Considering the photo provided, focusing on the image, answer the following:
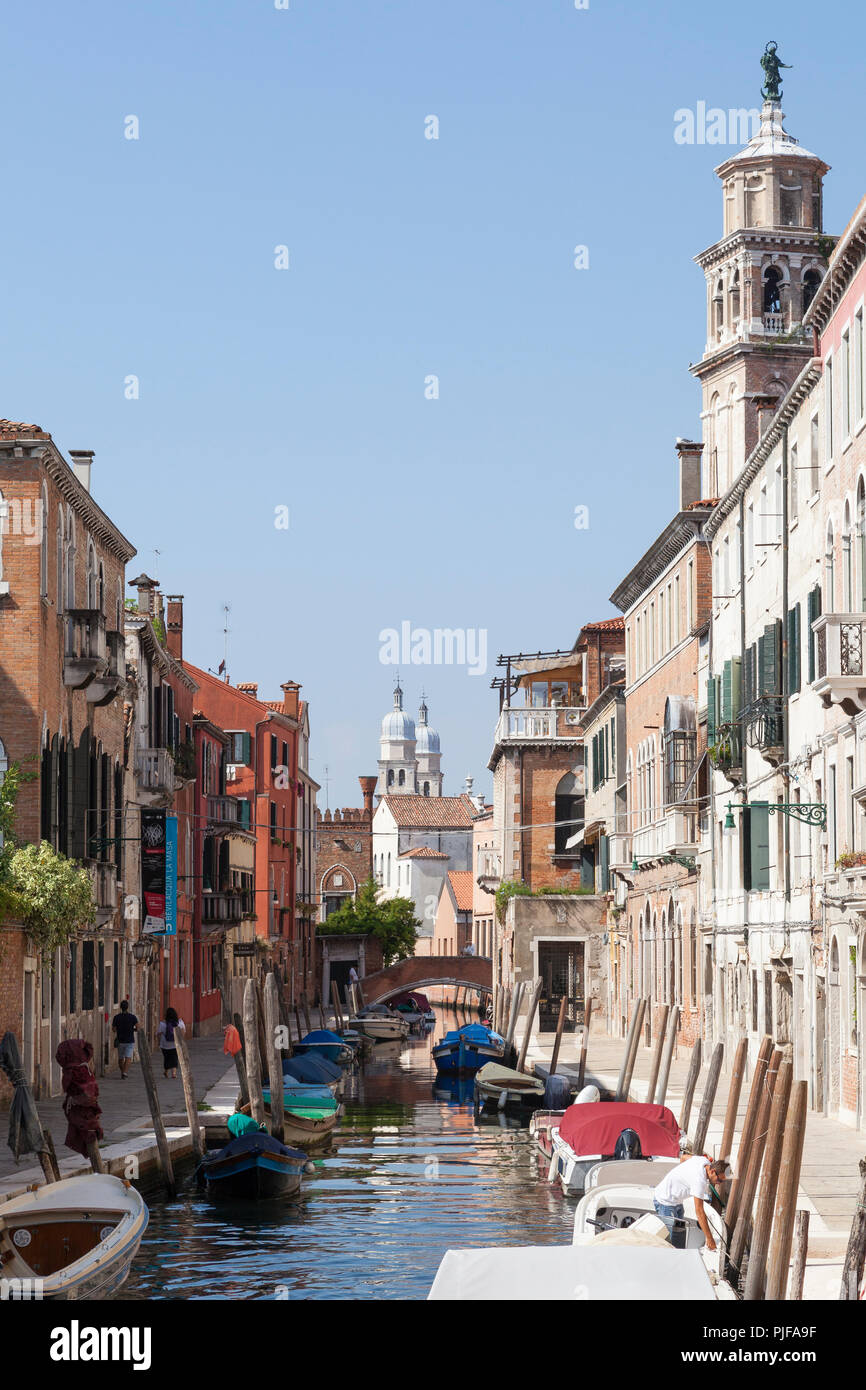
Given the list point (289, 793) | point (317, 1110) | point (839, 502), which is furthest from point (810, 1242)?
point (289, 793)

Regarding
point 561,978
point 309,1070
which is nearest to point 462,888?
point 561,978

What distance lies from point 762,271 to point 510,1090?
1801 cm

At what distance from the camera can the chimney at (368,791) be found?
9762 cm

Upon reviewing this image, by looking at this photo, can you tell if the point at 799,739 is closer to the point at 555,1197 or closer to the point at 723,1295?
the point at 555,1197

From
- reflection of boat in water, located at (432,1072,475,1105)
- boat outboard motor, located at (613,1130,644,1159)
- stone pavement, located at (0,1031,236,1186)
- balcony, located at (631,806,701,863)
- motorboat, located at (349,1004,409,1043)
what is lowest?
motorboat, located at (349,1004,409,1043)

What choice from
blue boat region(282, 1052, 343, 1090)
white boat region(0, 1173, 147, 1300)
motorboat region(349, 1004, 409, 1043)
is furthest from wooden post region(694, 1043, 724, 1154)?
motorboat region(349, 1004, 409, 1043)

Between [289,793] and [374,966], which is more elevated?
[289,793]

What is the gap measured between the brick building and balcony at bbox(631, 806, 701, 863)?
10823 millimetres

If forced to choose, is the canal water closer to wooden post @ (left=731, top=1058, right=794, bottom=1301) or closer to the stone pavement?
the stone pavement

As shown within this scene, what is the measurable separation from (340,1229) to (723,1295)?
7901 mm

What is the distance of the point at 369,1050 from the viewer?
174 feet

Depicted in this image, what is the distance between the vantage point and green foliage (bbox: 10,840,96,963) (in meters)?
23.9

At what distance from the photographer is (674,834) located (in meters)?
36.2

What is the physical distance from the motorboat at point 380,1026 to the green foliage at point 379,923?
13445mm
